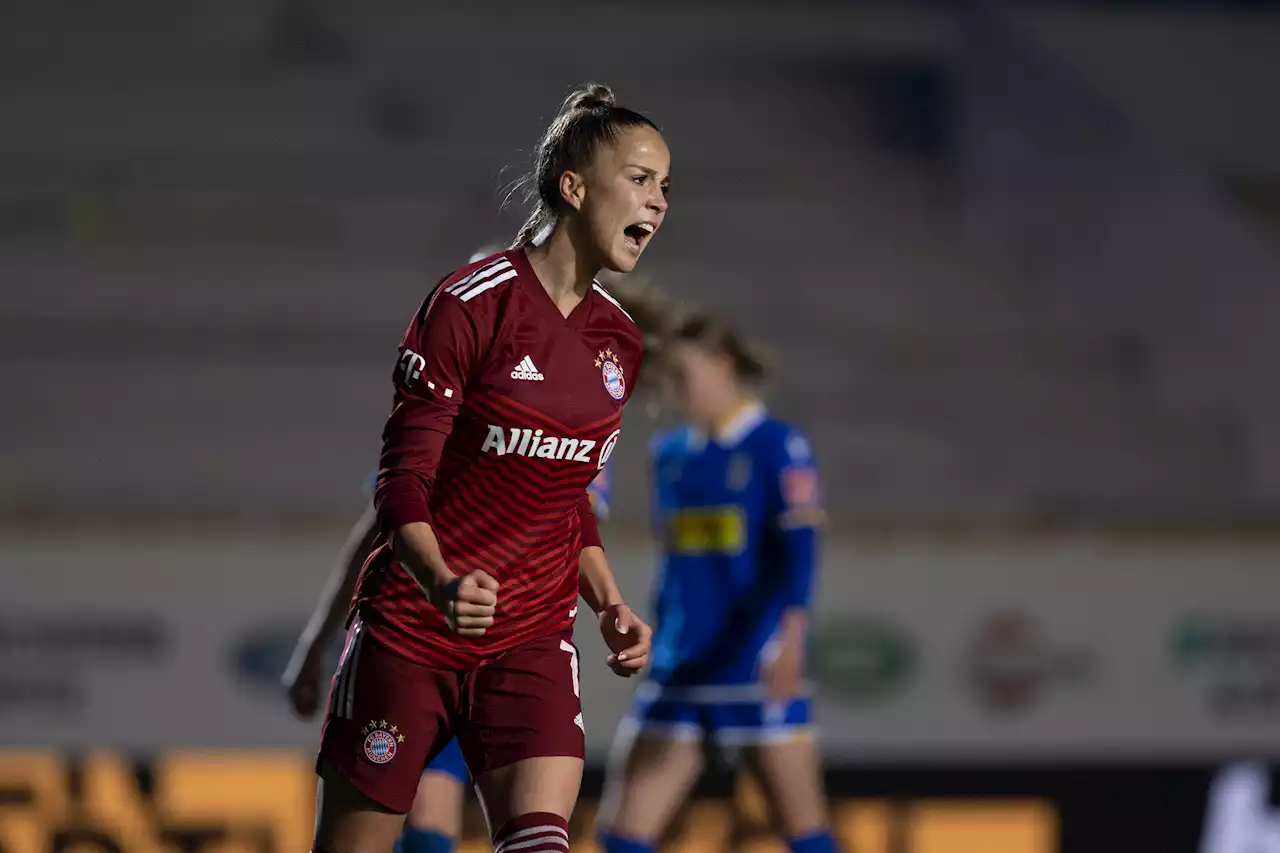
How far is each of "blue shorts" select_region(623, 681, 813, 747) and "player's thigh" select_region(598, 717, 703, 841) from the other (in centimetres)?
2

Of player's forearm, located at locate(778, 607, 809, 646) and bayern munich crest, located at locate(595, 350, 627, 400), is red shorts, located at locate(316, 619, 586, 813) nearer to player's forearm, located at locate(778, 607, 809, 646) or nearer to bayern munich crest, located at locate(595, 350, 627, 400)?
bayern munich crest, located at locate(595, 350, 627, 400)

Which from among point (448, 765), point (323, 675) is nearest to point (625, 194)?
point (323, 675)

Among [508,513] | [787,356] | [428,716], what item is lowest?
[428,716]

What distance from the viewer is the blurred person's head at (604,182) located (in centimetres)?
297

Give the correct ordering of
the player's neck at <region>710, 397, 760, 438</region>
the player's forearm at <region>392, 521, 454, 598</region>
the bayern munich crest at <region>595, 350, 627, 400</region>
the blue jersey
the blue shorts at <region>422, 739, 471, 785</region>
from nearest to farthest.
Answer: the player's forearm at <region>392, 521, 454, 598</region>
the bayern munich crest at <region>595, 350, 627, 400</region>
the blue shorts at <region>422, 739, 471, 785</region>
the blue jersey
the player's neck at <region>710, 397, 760, 438</region>

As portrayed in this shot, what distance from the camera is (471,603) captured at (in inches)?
101

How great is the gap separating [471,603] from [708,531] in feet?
9.86

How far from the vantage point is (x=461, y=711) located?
3055 millimetres

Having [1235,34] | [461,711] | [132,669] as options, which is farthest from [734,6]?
[461,711]

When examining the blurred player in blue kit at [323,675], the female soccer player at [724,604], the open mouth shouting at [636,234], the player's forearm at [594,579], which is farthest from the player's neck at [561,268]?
the female soccer player at [724,604]

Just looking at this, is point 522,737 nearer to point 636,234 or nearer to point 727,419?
point 636,234

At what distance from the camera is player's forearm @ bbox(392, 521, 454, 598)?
2686mm

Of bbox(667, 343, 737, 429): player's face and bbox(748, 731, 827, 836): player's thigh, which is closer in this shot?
bbox(748, 731, 827, 836): player's thigh

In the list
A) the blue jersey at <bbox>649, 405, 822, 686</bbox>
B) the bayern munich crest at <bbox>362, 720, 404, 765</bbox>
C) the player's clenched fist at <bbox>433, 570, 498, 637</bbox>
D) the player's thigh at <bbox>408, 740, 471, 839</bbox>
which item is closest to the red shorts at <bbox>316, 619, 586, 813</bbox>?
the bayern munich crest at <bbox>362, 720, 404, 765</bbox>
